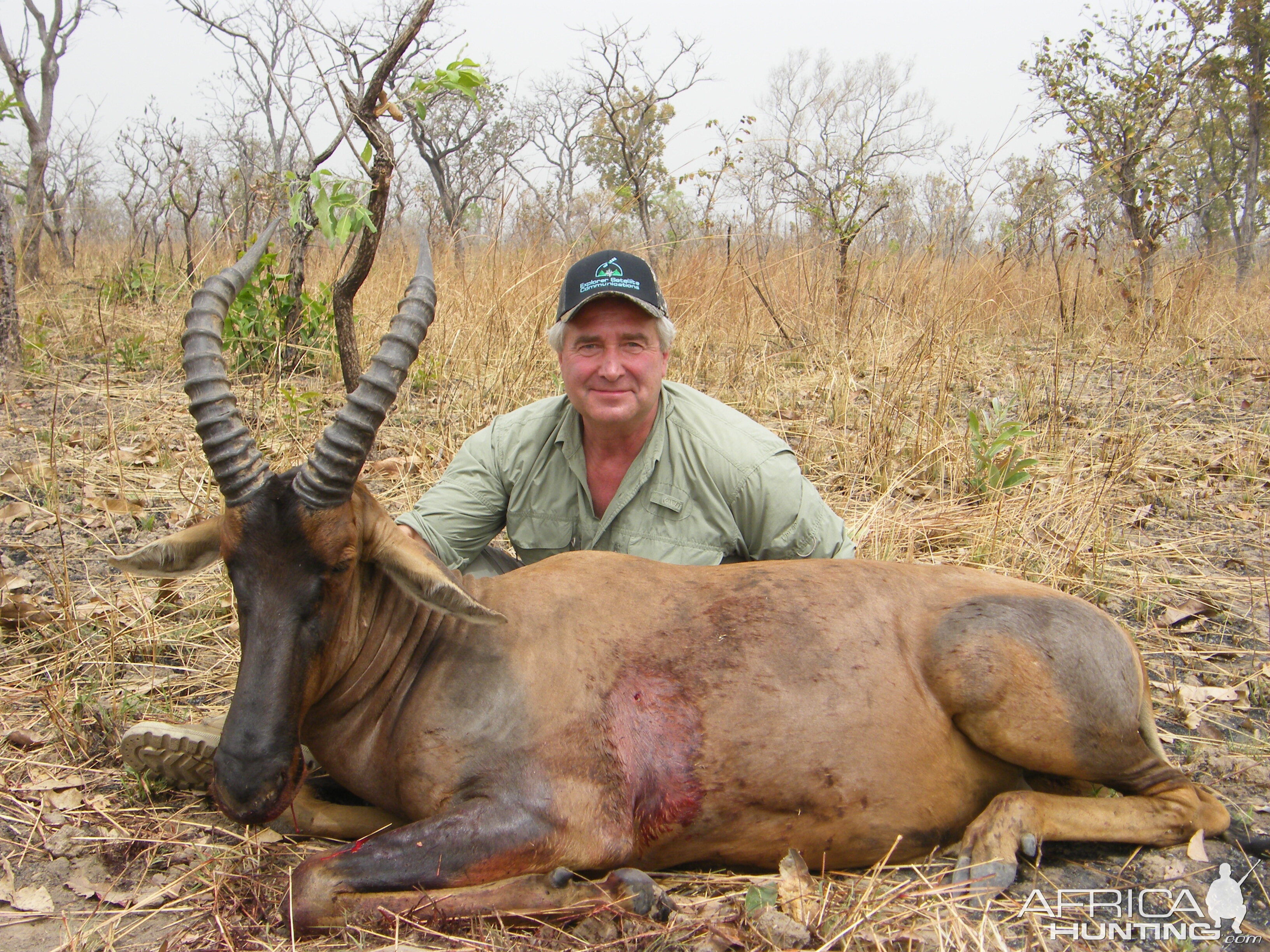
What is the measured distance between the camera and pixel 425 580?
3.18 metres

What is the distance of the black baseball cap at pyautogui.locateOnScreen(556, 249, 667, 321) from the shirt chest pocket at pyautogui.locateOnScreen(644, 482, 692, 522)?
2.69ft

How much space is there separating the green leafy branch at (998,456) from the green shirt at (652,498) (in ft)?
6.88

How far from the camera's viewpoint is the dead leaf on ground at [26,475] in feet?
19.8

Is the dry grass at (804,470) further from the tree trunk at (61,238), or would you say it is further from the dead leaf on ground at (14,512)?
the tree trunk at (61,238)

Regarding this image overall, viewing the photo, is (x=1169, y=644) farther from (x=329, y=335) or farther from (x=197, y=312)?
(x=329, y=335)

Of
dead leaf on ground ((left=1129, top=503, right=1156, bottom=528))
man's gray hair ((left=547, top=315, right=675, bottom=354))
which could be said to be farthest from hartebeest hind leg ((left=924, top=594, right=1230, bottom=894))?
dead leaf on ground ((left=1129, top=503, right=1156, bottom=528))

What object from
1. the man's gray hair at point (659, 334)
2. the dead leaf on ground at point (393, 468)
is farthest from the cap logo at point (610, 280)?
the dead leaf on ground at point (393, 468)

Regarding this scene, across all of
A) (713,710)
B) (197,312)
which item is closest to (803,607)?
(713,710)

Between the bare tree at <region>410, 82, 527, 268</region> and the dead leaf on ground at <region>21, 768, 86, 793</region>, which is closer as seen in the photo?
the dead leaf on ground at <region>21, 768, 86, 793</region>

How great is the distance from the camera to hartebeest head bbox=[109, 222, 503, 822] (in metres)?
2.86

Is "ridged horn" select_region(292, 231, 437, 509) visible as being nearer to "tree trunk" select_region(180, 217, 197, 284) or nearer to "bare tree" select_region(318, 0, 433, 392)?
"bare tree" select_region(318, 0, 433, 392)

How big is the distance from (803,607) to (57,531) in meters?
4.71

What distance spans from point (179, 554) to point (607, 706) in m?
1.65

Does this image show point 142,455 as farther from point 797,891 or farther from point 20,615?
point 797,891
